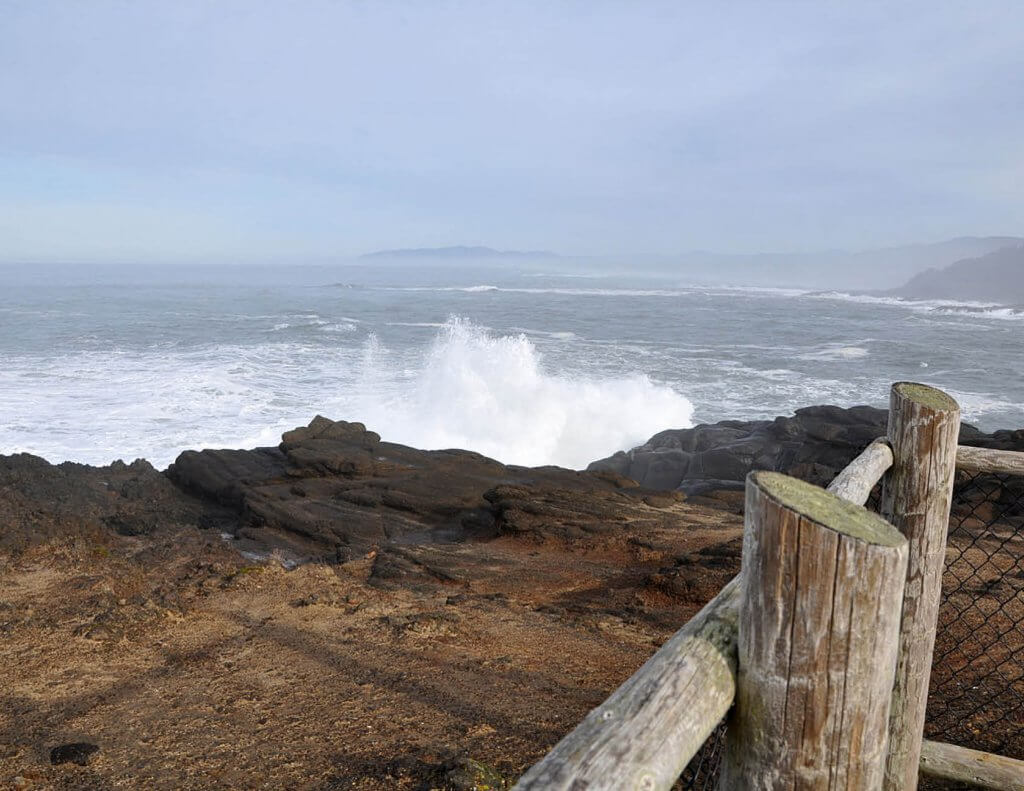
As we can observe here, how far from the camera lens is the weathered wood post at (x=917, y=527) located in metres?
Answer: 2.39

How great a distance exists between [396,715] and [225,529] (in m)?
7.13

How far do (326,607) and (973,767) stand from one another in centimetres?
517

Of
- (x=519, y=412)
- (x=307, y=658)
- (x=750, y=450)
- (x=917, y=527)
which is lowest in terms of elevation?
(x=519, y=412)

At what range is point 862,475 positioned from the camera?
7.51ft

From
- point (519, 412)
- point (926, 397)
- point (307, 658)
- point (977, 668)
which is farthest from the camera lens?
point (519, 412)

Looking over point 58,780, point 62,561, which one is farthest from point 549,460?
point 58,780

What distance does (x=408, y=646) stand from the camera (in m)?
5.63

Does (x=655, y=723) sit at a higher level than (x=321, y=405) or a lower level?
higher

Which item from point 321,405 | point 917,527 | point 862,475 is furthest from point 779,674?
point 321,405

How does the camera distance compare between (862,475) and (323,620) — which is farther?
(323,620)

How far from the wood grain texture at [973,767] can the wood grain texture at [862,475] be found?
3.18 ft

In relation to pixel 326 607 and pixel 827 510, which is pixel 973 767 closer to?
pixel 827 510

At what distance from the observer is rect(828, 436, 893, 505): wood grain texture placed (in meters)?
2.24

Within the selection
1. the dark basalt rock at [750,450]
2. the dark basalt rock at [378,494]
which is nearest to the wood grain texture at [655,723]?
the dark basalt rock at [378,494]
